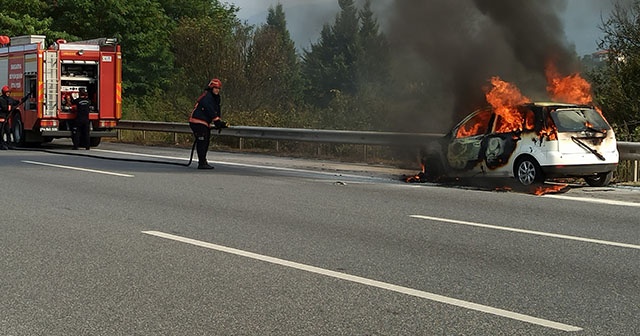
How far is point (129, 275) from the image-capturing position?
7078mm

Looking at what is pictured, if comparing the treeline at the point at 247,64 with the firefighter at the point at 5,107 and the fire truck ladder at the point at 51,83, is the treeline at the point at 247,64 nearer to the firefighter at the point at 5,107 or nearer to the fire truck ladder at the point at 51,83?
the fire truck ladder at the point at 51,83

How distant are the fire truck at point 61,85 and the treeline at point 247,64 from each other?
389cm

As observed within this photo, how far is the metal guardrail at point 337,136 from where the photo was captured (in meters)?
14.4

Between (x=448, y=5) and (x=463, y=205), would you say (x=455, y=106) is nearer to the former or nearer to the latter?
(x=448, y=5)

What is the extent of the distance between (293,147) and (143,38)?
1008 inches

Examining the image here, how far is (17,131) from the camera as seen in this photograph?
85.1ft

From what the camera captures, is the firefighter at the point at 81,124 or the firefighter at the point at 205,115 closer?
the firefighter at the point at 205,115

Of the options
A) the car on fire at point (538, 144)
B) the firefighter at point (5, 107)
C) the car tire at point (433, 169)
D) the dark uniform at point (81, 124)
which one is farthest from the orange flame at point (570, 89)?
the firefighter at point (5, 107)

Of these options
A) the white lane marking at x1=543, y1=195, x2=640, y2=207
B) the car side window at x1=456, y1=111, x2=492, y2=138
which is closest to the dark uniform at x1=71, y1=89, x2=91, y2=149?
the car side window at x1=456, y1=111, x2=492, y2=138

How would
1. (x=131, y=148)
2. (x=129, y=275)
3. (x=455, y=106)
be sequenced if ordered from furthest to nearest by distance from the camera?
(x=131, y=148) < (x=455, y=106) < (x=129, y=275)

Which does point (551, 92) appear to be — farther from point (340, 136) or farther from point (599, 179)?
point (340, 136)

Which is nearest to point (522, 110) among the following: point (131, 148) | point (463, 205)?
point (463, 205)

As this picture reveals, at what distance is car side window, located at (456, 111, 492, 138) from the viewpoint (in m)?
14.2

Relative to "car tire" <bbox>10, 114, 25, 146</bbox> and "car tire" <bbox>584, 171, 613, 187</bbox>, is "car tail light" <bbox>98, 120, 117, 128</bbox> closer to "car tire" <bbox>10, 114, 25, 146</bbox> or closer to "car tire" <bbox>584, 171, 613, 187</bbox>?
"car tire" <bbox>10, 114, 25, 146</bbox>
